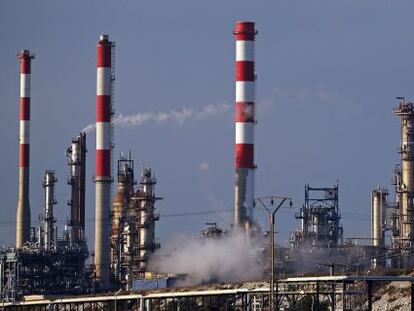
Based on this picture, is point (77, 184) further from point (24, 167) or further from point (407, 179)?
point (407, 179)

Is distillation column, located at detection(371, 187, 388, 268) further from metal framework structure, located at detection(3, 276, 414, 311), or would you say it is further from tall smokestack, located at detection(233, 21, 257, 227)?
metal framework structure, located at detection(3, 276, 414, 311)

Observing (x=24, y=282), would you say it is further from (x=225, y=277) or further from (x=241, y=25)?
(x=241, y=25)

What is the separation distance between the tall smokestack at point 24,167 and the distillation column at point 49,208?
955 millimetres

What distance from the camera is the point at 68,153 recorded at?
267 ft

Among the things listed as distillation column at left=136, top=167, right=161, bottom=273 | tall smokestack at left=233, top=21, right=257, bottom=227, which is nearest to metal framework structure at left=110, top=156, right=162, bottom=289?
distillation column at left=136, top=167, right=161, bottom=273

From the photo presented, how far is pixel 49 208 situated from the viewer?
80812 millimetres

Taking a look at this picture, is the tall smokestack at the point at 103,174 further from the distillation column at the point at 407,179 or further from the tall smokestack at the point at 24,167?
the distillation column at the point at 407,179

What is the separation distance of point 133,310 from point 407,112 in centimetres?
1827

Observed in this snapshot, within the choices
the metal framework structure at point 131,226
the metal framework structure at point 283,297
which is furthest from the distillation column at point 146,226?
the metal framework structure at point 283,297

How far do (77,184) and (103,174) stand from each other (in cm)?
419

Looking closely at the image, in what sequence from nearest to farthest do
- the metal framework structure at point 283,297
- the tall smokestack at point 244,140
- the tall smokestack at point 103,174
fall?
the metal framework structure at point 283,297
the tall smokestack at point 244,140
the tall smokestack at point 103,174

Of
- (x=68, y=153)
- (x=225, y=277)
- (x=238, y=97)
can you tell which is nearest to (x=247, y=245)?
(x=225, y=277)

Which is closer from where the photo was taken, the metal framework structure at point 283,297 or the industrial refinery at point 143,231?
the metal framework structure at point 283,297

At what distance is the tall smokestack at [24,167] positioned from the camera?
80.2m
